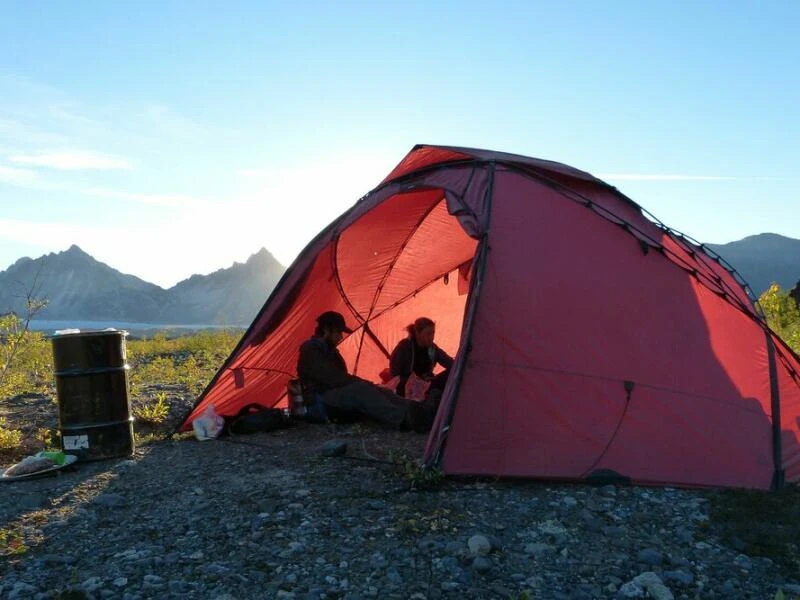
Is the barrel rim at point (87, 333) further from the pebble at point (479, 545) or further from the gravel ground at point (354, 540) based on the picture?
the pebble at point (479, 545)

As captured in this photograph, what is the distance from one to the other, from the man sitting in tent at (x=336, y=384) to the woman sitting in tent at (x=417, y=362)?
833 mm

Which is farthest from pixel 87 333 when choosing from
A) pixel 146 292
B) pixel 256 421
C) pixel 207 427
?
pixel 146 292

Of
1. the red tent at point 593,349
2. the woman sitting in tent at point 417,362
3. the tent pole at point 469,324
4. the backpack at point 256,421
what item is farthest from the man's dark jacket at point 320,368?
the tent pole at point 469,324

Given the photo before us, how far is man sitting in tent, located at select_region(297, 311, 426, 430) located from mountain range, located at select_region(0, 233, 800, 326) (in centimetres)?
6340

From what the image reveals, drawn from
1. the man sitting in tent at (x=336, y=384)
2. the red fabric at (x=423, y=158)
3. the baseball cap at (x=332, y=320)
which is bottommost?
the man sitting in tent at (x=336, y=384)

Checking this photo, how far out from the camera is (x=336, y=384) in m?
8.13

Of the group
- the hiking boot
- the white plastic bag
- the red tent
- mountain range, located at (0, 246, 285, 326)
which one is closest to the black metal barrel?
the white plastic bag

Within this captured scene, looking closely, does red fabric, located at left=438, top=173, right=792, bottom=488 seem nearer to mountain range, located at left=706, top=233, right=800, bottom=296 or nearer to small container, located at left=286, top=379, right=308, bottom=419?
small container, located at left=286, top=379, right=308, bottom=419

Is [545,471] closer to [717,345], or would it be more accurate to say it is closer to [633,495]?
[633,495]

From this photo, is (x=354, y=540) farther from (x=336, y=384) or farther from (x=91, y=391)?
(x=336, y=384)

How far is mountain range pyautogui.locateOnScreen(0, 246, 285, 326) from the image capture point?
251ft

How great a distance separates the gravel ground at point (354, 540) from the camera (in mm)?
3947

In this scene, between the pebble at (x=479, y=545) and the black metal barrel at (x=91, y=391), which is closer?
the pebble at (x=479, y=545)

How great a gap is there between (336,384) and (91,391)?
2.56 meters
